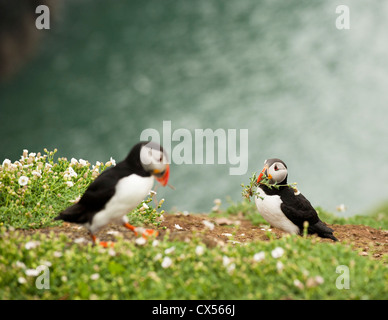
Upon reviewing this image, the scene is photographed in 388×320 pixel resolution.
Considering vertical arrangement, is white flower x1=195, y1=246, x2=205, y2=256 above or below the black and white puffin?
below

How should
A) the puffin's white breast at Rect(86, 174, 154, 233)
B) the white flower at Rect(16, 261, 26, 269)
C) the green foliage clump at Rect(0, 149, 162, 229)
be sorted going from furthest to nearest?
the green foliage clump at Rect(0, 149, 162, 229)
the puffin's white breast at Rect(86, 174, 154, 233)
the white flower at Rect(16, 261, 26, 269)

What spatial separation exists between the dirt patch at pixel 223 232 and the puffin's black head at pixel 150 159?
0.73 metres

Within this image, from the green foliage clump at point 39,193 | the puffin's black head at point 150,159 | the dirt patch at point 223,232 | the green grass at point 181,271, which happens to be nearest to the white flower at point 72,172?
the green foliage clump at point 39,193

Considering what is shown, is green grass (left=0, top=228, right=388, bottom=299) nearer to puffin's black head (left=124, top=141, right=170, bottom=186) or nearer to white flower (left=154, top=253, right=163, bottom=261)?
white flower (left=154, top=253, right=163, bottom=261)

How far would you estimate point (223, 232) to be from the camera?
24.3 ft

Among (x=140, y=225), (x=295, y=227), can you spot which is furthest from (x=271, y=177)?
(x=140, y=225)

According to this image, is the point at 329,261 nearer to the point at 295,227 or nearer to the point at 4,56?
the point at 295,227

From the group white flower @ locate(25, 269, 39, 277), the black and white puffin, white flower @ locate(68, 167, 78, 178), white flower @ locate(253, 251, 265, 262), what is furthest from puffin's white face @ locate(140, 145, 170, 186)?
white flower @ locate(68, 167, 78, 178)

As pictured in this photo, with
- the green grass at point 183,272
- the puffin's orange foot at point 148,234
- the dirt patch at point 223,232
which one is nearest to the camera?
the green grass at point 183,272

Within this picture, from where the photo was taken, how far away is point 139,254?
4.98 m

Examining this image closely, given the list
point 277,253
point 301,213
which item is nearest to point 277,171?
point 301,213

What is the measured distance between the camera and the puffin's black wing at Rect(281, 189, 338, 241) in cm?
Answer: 652

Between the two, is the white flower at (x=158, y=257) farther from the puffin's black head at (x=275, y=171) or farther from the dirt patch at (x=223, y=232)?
the puffin's black head at (x=275, y=171)

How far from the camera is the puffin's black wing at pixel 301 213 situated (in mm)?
6523
